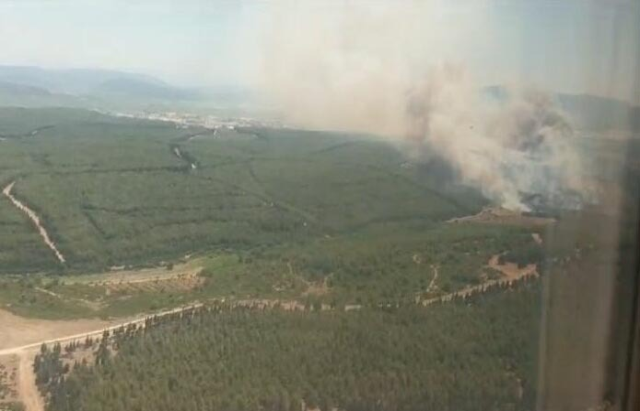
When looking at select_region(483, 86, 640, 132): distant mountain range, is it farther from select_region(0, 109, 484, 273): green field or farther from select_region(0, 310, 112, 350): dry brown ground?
select_region(0, 310, 112, 350): dry brown ground

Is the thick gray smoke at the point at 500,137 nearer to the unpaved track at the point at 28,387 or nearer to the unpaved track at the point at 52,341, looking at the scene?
the unpaved track at the point at 52,341

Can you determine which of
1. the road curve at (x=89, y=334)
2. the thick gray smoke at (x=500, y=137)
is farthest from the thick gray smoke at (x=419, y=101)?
the road curve at (x=89, y=334)

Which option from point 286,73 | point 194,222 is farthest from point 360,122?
point 194,222

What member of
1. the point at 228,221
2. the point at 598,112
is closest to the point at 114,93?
the point at 228,221

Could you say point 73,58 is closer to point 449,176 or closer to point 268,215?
point 268,215

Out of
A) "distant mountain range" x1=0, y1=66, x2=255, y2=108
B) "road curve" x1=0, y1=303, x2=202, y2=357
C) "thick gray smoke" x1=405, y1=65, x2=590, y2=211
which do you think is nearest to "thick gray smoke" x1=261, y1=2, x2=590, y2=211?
"thick gray smoke" x1=405, y1=65, x2=590, y2=211

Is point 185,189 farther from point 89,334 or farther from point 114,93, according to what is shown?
point 89,334
